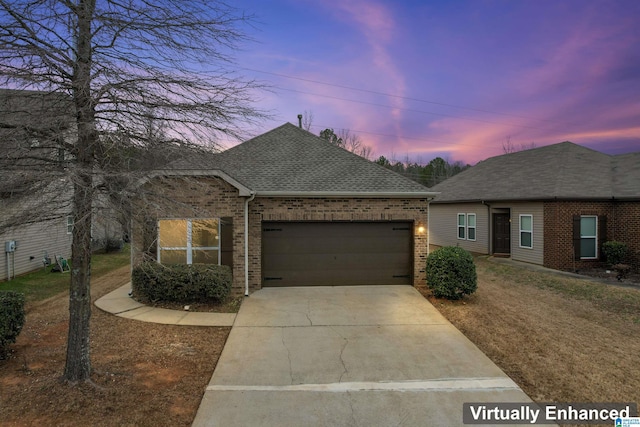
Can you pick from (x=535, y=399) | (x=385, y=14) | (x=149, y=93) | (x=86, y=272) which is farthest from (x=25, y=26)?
(x=385, y=14)

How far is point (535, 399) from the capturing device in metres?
4.16

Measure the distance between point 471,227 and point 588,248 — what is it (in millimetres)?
5278

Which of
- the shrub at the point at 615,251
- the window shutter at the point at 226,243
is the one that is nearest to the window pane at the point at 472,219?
the shrub at the point at 615,251

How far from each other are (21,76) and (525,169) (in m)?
19.5

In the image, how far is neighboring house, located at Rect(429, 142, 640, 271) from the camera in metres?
13.0

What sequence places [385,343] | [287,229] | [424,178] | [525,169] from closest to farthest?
[385,343] → [287,229] → [525,169] → [424,178]

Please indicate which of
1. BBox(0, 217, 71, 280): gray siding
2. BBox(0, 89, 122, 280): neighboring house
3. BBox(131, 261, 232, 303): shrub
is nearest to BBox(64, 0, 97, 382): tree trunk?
BBox(0, 89, 122, 280): neighboring house

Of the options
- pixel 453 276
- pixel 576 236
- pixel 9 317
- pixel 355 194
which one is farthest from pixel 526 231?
pixel 9 317

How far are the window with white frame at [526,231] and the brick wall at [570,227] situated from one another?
79cm

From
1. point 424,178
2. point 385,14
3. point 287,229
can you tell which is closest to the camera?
point 287,229

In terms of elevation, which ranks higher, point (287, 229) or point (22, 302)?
point (287, 229)

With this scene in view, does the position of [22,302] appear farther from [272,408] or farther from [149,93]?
[272,408]

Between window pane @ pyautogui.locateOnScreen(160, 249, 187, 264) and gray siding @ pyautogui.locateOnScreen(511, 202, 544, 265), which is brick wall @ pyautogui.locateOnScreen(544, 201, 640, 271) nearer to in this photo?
gray siding @ pyautogui.locateOnScreen(511, 202, 544, 265)

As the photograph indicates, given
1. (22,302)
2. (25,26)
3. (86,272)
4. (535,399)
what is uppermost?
(25,26)
